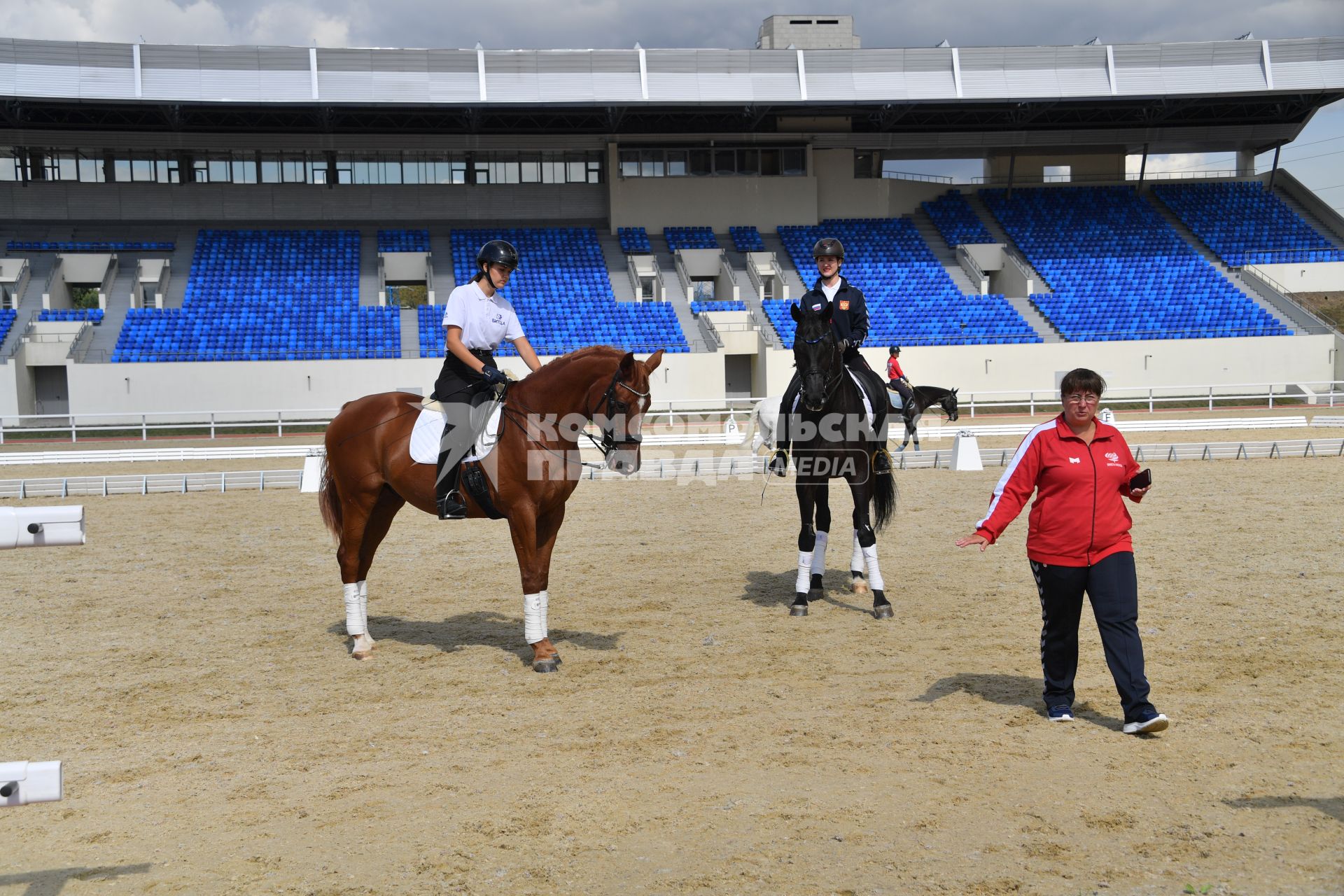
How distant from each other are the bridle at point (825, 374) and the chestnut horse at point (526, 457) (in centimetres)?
151

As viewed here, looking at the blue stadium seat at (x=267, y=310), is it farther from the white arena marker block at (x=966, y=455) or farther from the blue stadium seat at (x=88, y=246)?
the white arena marker block at (x=966, y=455)

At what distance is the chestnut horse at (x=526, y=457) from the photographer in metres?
6.59

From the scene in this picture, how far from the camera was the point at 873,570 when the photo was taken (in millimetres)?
8086

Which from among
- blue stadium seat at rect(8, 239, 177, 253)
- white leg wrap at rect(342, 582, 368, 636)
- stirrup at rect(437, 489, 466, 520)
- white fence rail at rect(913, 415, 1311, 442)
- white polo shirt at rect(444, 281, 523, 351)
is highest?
blue stadium seat at rect(8, 239, 177, 253)

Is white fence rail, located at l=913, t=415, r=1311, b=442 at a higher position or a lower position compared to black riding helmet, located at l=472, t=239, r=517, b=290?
lower

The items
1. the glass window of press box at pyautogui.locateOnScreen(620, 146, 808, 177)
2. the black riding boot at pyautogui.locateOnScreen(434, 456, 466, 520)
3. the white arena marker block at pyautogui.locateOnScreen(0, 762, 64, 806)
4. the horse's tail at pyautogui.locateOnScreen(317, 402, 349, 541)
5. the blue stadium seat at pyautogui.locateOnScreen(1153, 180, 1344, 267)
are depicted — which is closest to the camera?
the white arena marker block at pyautogui.locateOnScreen(0, 762, 64, 806)

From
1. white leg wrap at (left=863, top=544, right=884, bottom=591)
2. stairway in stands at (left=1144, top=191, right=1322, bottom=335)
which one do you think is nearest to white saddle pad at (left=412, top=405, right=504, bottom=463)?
white leg wrap at (left=863, top=544, right=884, bottom=591)

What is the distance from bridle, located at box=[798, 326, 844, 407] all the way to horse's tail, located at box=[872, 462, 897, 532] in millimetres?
1002

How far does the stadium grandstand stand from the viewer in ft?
104

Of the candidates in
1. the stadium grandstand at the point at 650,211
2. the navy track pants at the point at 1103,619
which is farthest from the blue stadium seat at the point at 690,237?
the navy track pants at the point at 1103,619

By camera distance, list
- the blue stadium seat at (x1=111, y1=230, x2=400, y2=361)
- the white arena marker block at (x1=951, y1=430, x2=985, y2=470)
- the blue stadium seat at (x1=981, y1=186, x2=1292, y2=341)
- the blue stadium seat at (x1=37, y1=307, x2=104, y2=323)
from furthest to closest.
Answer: the blue stadium seat at (x1=981, y1=186, x2=1292, y2=341) → the blue stadium seat at (x1=37, y1=307, x2=104, y2=323) → the blue stadium seat at (x1=111, y1=230, x2=400, y2=361) → the white arena marker block at (x1=951, y1=430, x2=985, y2=470)

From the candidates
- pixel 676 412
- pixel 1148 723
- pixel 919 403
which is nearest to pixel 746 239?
pixel 676 412

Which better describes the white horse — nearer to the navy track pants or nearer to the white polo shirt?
the white polo shirt

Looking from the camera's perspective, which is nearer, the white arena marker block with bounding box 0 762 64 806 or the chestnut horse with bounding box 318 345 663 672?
the white arena marker block with bounding box 0 762 64 806
